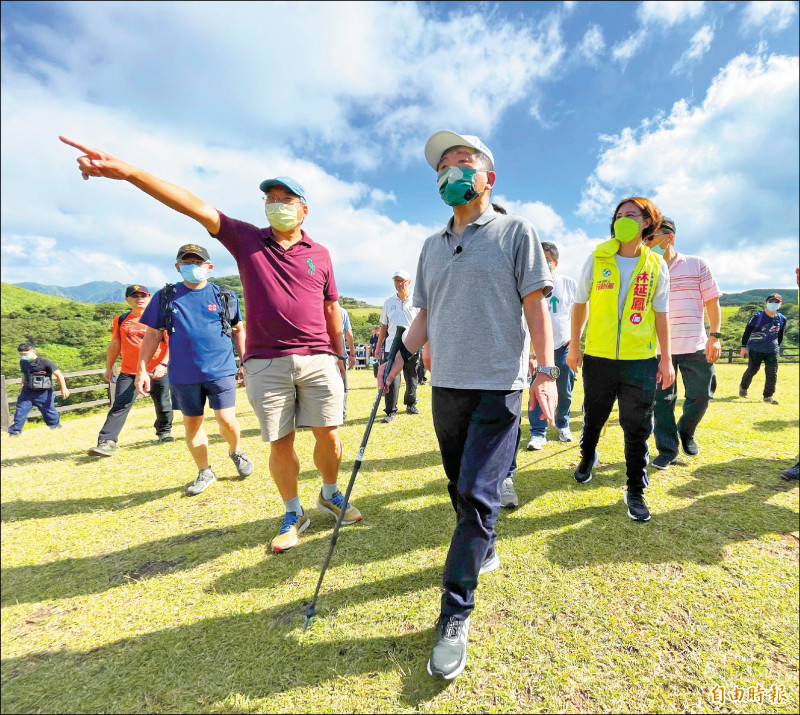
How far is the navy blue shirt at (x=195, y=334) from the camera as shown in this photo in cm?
183

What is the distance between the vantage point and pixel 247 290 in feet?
9.08

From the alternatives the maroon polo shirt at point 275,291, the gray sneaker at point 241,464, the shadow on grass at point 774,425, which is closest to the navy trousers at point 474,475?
the maroon polo shirt at point 275,291

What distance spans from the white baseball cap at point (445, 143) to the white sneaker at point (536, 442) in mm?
4068

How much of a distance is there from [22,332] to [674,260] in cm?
567

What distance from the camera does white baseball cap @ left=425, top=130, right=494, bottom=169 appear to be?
218 cm

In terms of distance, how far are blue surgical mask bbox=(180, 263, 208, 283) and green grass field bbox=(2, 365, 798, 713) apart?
0.73 meters

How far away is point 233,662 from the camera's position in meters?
1.90

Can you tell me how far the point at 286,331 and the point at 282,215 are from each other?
905 millimetres

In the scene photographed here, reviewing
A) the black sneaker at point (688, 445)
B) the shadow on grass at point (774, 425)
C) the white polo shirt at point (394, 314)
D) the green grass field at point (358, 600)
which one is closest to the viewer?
the green grass field at point (358, 600)

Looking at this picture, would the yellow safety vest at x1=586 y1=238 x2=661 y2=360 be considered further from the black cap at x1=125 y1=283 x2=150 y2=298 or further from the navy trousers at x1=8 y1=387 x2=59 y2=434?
the navy trousers at x1=8 y1=387 x2=59 y2=434

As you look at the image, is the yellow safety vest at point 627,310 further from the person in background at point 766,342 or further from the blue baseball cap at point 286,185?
the person in background at point 766,342

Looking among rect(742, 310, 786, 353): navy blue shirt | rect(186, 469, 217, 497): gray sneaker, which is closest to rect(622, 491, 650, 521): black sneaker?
rect(186, 469, 217, 497): gray sneaker

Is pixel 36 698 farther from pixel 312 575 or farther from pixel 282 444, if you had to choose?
pixel 282 444

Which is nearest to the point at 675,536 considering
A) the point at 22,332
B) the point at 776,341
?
the point at 22,332
